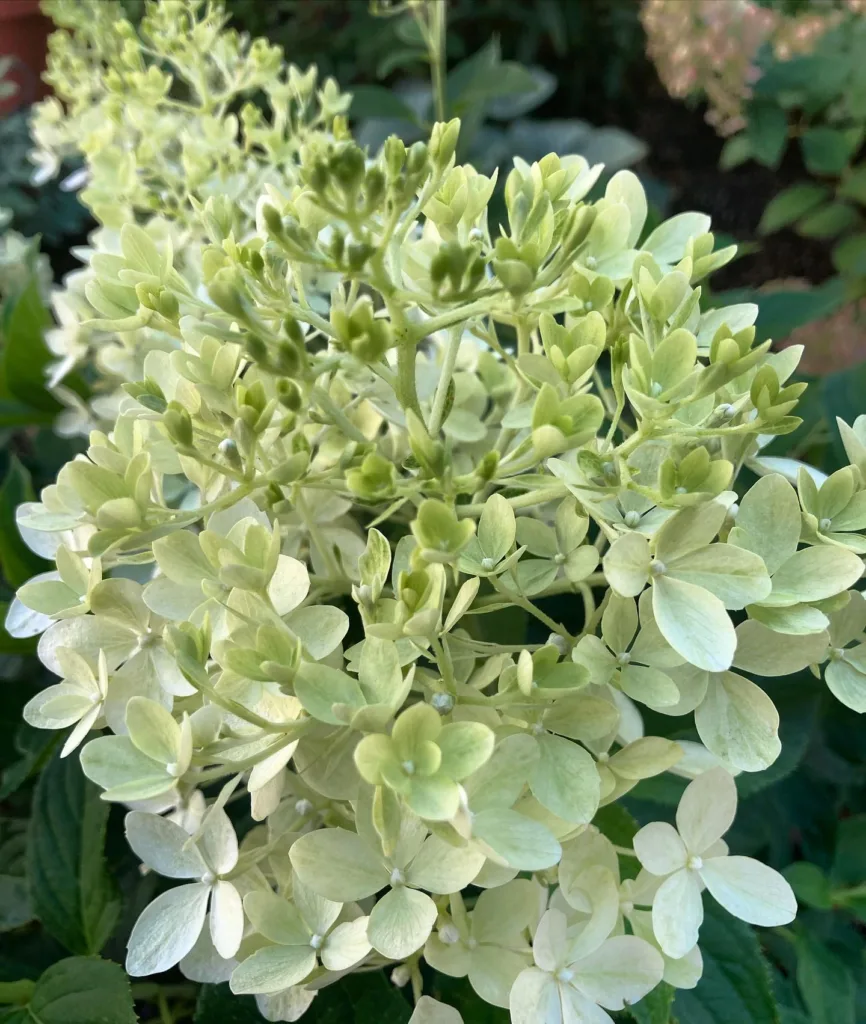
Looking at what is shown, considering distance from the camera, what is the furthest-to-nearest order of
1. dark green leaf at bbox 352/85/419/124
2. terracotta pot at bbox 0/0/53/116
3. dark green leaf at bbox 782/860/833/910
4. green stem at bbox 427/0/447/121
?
terracotta pot at bbox 0/0/53/116
dark green leaf at bbox 352/85/419/124
green stem at bbox 427/0/447/121
dark green leaf at bbox 782/860/833/910

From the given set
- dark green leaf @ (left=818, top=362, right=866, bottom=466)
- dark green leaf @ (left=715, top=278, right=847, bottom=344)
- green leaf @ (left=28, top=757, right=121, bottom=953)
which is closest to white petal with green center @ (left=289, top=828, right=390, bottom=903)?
green leaf @ (left=28, top=757, right=121, bottom=953)

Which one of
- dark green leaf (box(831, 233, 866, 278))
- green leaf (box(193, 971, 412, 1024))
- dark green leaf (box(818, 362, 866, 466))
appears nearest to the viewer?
green leaf (box(193, 971, 412, 1024))

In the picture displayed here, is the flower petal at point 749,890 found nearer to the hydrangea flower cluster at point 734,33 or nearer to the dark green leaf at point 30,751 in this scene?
the dark green leaf at point 30,751

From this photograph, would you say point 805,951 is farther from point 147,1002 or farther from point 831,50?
point 831,50

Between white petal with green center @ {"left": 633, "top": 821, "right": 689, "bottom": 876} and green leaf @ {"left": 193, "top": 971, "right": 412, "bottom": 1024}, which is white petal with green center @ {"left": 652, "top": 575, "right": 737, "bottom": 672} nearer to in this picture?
white petal with green center @ {"left": 633, "top": 821, "right": 689, "bottom": 876}

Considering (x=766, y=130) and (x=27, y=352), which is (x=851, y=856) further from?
(x=766, y=130)

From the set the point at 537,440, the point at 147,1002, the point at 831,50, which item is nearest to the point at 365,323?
the point at 537,440
